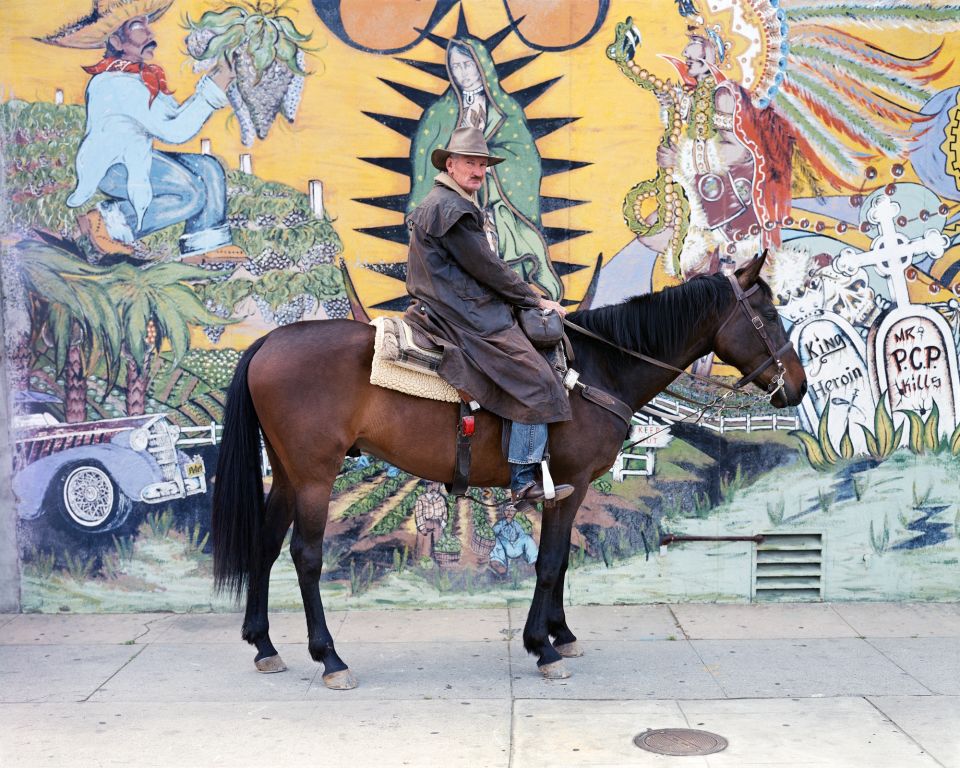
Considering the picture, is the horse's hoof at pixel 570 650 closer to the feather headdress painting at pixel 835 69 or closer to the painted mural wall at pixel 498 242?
the painted mural wall at pixel 498 242

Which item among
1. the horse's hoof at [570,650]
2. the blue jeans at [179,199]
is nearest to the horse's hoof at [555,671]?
the horse's hoof at [570,650]

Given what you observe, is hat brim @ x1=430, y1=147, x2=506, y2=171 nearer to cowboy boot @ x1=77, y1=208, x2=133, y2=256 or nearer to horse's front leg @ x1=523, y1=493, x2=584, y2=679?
horse's front leg @ x1=523, y1=493, x2=584, y2=679

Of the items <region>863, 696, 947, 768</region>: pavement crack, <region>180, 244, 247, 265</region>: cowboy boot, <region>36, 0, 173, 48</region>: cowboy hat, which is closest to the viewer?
<region>863, 696, 947, 768</region>: pavement crack

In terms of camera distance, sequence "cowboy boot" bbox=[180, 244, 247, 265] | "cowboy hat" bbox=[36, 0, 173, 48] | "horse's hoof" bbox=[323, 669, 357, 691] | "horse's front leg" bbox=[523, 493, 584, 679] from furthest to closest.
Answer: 1. "cowboy boot" bbox=[180, 244, 247, 265]
2. "cowboy hat" bbox=[36, 0, 173, 48]
3. "horse's front leg" bbox=[523, 493, 584, 679]
4. "horse's hoof" bbox=[323, 669, 357, 691]

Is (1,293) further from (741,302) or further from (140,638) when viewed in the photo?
(741,302)

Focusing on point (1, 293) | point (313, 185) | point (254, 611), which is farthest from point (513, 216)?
point (1, 293)

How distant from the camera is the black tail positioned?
Result: 5.27 metres

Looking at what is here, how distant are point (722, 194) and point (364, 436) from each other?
9.73 ft

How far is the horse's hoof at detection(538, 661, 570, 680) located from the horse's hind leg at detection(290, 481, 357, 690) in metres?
1.01

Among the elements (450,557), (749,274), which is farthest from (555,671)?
(749,274)

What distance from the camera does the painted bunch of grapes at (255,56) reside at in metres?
6.38

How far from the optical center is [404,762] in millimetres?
4246

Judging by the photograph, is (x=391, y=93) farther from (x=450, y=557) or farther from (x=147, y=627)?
(x=147, y=627)

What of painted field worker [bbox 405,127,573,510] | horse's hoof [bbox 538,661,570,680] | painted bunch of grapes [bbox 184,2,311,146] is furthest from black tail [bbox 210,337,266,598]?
painted bunch of grapes [bbox 184,2,311,146]
